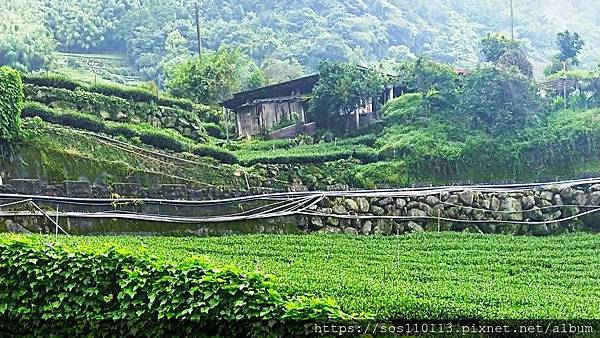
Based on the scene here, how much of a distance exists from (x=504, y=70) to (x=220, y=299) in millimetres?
6486

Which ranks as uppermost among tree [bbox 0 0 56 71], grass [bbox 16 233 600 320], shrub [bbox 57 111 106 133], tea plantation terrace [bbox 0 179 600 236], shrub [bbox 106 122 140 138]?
tree [bbox 0 0 56 71]

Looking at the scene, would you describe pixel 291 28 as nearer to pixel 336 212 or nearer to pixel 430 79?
pixel 430 79

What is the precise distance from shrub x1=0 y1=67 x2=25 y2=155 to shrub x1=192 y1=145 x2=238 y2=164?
195cm

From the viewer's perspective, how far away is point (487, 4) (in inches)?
611

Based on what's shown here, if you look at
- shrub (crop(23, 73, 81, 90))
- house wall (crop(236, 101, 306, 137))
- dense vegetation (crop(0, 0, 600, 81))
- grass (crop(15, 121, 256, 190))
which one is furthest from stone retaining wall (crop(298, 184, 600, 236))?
dense vegetation (crop(0, 0, 600, 81))

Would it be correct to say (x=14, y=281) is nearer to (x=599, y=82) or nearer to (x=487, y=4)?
(x=599, y=82)

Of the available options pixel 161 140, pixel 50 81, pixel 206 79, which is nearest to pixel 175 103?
pixel 206 79

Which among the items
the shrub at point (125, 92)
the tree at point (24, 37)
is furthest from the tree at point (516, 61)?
the tree at point (24, 37)

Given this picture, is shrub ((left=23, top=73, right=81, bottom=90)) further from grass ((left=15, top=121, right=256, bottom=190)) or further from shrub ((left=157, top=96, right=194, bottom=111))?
grass ((left=15, top=121, right=256, bottom=190))

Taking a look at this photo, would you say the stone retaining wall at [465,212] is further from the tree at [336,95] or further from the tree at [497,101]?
the tree at [336,95]

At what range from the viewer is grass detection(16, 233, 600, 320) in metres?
4.89

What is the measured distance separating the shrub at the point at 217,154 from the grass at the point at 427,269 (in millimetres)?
1588

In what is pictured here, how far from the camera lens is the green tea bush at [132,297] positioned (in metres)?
4.39

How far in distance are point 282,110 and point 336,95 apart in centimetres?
72
